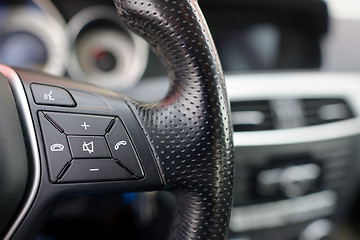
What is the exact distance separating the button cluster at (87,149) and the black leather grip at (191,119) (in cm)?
3

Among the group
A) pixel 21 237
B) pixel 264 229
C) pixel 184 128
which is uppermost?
pixel 184 128

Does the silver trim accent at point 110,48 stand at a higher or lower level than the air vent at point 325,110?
higher

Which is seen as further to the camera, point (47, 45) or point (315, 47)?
point (315, 47)

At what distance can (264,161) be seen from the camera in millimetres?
1114

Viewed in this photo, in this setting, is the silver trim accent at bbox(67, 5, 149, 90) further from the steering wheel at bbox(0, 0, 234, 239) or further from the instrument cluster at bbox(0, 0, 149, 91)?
the steering wheel at bbox(0, 0, 234, 239)

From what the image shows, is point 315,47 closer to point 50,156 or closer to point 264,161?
point 264,161

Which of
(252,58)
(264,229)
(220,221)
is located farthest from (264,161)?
(220,221)

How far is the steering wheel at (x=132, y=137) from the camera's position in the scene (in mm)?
374

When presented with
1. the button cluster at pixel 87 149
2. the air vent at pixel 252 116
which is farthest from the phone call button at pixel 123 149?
the air vent at pixel 252 116

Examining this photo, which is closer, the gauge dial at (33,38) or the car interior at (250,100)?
the car interior at (250,100)

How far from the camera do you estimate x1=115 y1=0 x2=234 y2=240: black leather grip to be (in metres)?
0.40

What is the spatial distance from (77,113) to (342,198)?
1177 mm

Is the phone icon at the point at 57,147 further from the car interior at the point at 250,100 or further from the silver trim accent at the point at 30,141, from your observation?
the car interior at the point at 250,100

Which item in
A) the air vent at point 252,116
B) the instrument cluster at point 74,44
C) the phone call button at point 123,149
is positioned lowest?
the air vent at point 252,116
